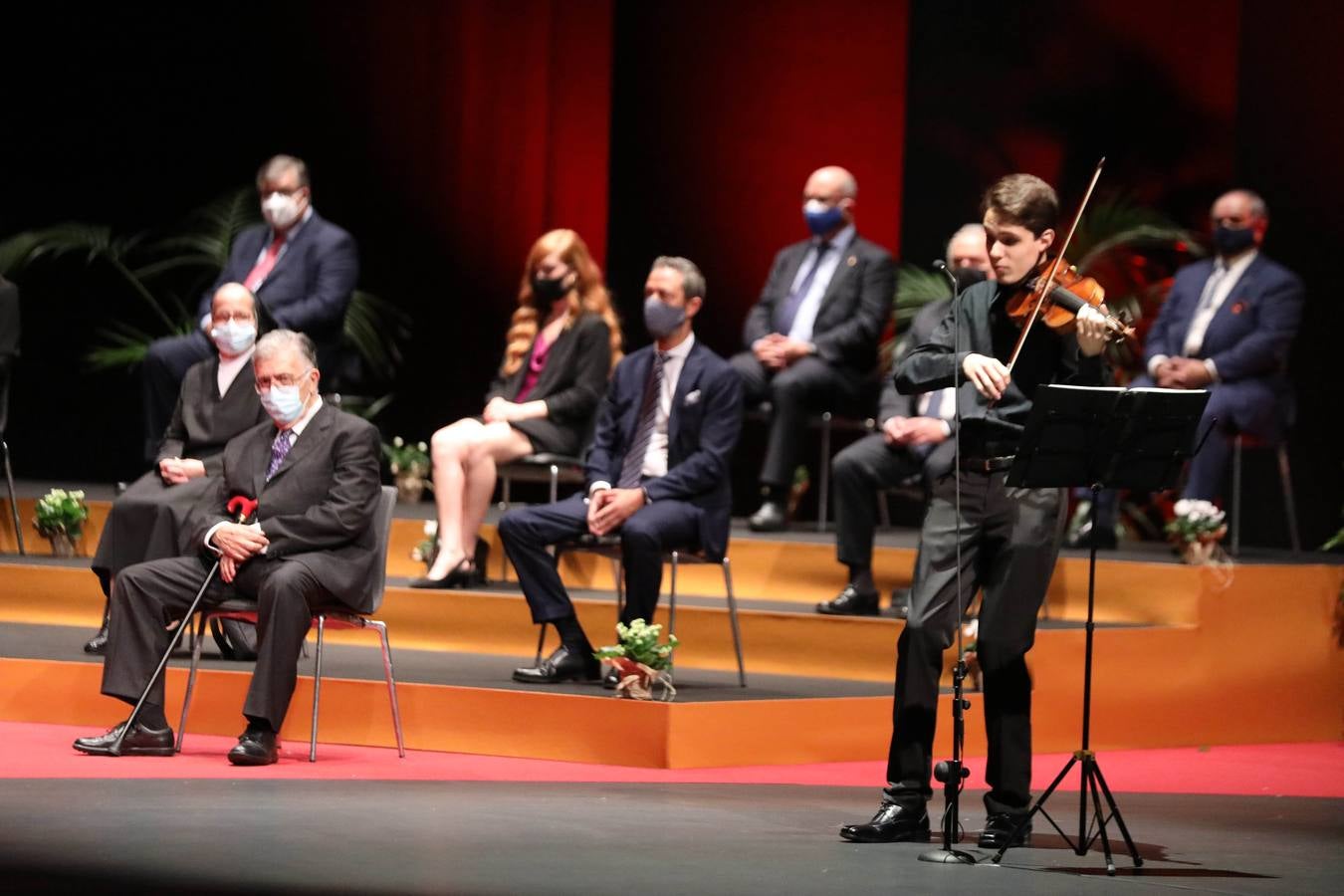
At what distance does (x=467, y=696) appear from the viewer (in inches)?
235

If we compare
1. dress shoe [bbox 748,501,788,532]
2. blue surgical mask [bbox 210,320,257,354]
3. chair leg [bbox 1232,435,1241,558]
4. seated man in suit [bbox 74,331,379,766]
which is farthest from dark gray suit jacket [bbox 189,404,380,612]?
chair leg [bbox 1232,435,1241,558]

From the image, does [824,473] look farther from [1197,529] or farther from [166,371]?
[166,371]

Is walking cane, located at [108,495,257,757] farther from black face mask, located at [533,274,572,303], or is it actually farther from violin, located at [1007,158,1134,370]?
violin, located at [1007,158,1134,370]

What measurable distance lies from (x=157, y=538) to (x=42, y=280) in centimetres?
357

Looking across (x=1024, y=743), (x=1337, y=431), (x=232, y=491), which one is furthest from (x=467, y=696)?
(x=1337, y=431)

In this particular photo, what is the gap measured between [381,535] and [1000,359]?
199cm

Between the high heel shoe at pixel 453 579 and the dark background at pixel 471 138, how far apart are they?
2.41m

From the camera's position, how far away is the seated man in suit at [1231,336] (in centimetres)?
733

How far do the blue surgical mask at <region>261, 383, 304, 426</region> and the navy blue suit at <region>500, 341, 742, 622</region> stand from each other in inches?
31.5

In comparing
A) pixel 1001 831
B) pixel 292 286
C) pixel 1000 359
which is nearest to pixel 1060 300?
pixel 1000 359

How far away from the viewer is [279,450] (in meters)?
6.01

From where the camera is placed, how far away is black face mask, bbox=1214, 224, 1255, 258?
24.9 feet

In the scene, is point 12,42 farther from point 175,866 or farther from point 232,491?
point 175,866

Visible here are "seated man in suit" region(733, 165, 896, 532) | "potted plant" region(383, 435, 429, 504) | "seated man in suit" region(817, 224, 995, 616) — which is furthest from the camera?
"potted plant" region(383, 435, 429, 504)
